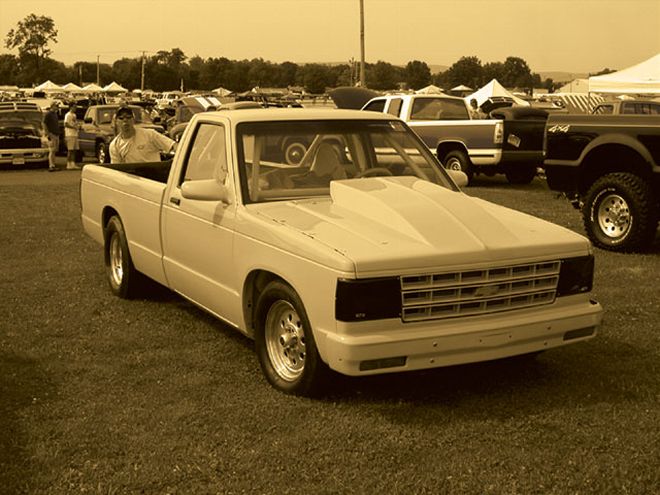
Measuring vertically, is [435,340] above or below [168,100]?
above

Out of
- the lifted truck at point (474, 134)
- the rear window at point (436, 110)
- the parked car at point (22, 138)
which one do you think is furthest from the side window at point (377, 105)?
the parked car at point (22, 138)

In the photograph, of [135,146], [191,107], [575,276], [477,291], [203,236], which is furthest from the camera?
[191,107]

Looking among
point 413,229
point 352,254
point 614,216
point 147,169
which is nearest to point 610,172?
point 614,216

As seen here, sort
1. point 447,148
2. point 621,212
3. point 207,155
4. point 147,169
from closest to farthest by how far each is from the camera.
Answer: point 207,155 < point 147,169 < point 621,212 < point 447,148

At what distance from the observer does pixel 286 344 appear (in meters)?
5.66

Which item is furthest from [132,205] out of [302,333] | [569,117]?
[569,117]

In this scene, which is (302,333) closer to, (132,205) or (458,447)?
(458,447)

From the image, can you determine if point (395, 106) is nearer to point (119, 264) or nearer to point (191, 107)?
point (191, 107)

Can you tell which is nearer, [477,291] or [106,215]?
[477,291]

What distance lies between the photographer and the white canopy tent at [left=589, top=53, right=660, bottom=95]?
23109mm

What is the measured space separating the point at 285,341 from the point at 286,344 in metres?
0.02

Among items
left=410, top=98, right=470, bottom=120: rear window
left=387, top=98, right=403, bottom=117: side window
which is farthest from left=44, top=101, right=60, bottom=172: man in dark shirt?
left=410, top=98, right=470, bottom=120: rear window

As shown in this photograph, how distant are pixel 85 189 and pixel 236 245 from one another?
11.9 ft

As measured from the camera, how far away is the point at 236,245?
6.01 meters
